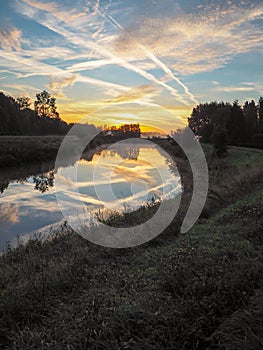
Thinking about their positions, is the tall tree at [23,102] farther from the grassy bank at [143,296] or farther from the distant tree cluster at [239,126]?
the grassy bank at [143,296]

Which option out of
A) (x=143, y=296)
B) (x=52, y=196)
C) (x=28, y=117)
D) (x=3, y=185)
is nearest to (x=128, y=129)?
(x=52, y=196)

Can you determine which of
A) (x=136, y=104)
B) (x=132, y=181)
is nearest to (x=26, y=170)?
(x=132, y=181)

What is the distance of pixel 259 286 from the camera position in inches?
165

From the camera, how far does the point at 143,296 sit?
175 inches

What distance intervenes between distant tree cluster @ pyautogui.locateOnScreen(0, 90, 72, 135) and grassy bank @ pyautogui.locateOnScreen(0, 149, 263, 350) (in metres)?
49.0

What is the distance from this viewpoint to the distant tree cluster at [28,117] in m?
61.7

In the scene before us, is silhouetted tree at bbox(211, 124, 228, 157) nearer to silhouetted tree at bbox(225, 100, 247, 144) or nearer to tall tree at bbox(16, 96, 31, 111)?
silhouetted tree at bbox(225, 100, 247, 144)

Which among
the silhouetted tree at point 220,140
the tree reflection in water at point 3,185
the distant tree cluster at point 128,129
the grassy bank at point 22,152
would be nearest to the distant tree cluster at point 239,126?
the silhouetted tree at point 220,140

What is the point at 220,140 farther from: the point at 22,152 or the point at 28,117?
the point at 28,117

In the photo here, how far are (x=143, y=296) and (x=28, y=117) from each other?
8064 centimetres

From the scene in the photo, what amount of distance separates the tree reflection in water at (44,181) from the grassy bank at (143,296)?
1372 centimetres

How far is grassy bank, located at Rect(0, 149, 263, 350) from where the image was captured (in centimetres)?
337

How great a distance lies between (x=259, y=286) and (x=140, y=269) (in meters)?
2.42

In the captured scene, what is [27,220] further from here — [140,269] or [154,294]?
[154,294]
